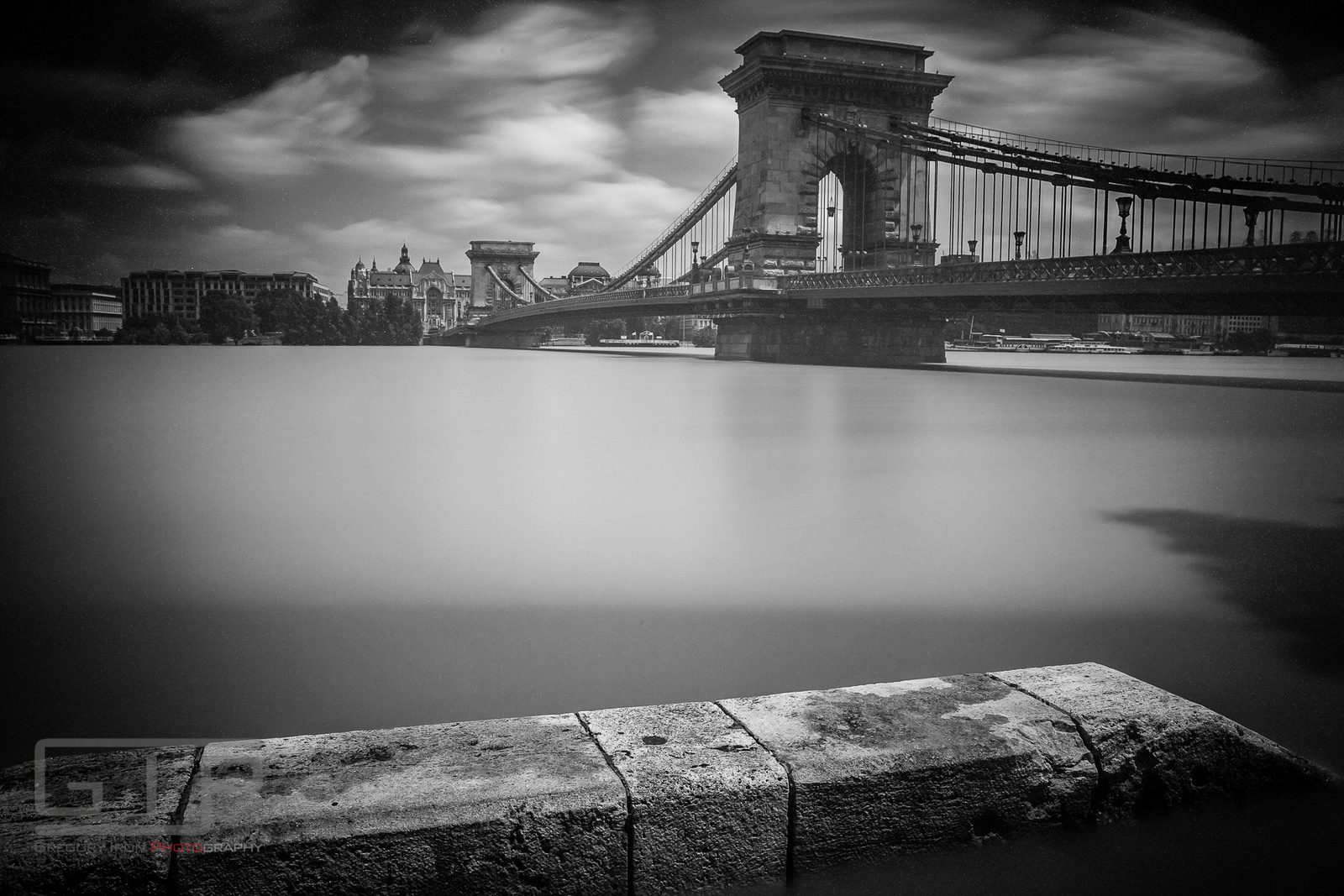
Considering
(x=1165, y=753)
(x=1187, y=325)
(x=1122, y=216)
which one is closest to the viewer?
(x=1165, y=753)

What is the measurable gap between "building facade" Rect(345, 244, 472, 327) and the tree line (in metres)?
7.45

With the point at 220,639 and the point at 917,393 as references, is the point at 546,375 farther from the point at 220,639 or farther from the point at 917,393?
the point at 220,639

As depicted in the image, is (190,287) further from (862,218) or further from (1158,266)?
(1158,266)

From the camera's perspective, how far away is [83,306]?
14023mm

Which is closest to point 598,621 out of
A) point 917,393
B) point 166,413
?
point 166,413

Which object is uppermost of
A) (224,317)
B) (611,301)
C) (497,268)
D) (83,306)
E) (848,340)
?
(497,268)

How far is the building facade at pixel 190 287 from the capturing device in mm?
24094

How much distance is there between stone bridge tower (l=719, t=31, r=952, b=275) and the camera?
71.1 ft

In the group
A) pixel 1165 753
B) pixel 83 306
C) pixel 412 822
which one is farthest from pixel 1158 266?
pixel 83 306

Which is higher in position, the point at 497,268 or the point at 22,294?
the point at 497,268

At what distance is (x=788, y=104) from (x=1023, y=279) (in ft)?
31.3

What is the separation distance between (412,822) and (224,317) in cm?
3329

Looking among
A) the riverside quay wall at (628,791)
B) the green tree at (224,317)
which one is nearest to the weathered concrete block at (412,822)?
the riverside quay wall at (628,791)

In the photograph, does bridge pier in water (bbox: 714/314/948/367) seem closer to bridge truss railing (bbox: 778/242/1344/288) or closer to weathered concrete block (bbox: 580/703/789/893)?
bridge truss railing (bbox: 778/242/1344/288)
